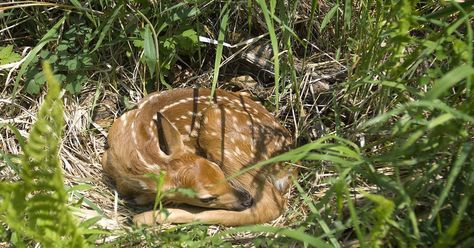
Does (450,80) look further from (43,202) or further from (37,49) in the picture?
(37,49)

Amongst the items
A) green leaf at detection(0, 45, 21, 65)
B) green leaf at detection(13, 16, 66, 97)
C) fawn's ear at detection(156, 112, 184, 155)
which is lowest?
fawn's ear at detection(156, 112, 184, 155)

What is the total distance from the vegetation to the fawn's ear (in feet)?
1.19

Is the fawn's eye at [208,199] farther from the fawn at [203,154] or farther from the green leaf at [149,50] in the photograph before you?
the green leaf at [149,50]

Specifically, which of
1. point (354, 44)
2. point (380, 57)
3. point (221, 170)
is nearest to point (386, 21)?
point (380, 57)

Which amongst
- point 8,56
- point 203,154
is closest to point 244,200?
point 203,154

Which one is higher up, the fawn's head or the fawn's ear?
the fawn's ear

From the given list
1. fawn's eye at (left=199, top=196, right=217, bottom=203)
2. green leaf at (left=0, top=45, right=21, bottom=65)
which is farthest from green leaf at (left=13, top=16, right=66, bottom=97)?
fawn's eye at (left=199, top=196, right=217, bottom=203)

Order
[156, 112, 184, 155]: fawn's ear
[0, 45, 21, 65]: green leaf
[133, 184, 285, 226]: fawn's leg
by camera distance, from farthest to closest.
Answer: [0, 45, 21, 65]: green leaf < [156, 112, 184, 155]: fawn's ear < [133, 184, 285, 226]: fawn's leg

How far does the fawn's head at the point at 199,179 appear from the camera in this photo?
3.66 m

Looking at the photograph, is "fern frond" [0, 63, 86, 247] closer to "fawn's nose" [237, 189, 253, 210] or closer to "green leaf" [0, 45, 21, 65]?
"fawn's nose" [237, 189, 253, 210]

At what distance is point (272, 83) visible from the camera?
4.49 m

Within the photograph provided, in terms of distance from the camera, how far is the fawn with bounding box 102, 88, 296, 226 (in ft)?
12.1

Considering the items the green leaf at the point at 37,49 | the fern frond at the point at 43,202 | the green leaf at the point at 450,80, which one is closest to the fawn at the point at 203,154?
the green leaf at the point at 37,49

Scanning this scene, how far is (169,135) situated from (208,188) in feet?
1.50
